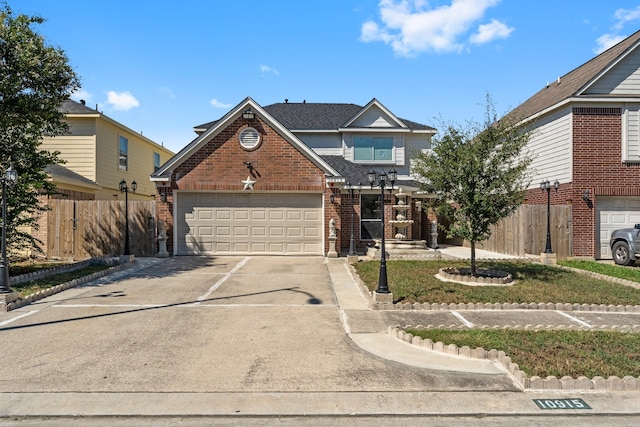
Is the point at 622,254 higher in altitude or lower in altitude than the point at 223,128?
lower

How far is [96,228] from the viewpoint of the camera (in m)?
15.7

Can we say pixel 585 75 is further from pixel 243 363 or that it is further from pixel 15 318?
pixel 15 318

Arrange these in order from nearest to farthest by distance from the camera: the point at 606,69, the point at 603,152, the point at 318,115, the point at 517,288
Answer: the point at 517,288 → the point at 606,69 → the point at 603,152 → the point at 318,115

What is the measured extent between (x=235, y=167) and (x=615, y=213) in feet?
50.9

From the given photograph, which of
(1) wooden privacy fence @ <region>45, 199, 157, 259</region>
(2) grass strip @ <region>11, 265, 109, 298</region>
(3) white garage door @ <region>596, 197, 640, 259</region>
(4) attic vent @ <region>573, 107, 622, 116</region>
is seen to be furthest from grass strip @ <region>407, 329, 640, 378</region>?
(1) wooden privacy fence @ <region>45, 199, 157, 259</region>

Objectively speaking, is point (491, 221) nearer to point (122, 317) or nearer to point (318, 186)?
point (318, 186)

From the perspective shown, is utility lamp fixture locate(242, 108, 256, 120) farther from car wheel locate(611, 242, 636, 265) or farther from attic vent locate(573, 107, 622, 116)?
car wheel locate(611, 242, 636, 265)

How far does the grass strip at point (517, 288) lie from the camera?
8.41 m

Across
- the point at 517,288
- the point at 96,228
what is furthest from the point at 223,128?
the point at 517,288

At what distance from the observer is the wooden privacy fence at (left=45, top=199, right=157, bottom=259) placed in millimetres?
15430

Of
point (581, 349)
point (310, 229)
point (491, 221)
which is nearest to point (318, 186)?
point (310, 229)

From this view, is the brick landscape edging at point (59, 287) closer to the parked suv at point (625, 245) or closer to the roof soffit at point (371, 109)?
the roof soffit at point (371, 109)

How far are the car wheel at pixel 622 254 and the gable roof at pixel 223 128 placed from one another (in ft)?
35.6

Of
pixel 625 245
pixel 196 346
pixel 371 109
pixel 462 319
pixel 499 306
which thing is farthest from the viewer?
pixel 371 109
